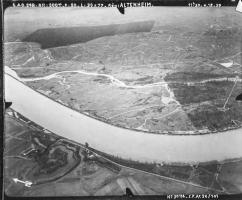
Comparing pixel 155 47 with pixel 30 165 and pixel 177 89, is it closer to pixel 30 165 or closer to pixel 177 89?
pixel 177 89

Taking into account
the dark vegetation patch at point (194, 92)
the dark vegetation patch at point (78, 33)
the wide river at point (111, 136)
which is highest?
the dark vegetation patch at point (78, 33)

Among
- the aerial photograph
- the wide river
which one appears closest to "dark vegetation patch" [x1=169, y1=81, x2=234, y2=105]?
the aerial photograph

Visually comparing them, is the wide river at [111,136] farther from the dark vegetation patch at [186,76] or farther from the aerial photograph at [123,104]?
the dark vegetation patch at [186,76]

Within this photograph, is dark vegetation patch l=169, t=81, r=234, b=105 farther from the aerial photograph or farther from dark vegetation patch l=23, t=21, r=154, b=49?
dark vegetation patch l=23, t=21, r=154, b=49

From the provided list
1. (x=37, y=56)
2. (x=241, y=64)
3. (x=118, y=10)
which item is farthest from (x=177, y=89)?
(x=37, y=56)

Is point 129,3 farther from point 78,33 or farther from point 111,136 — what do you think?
→ point 111,136

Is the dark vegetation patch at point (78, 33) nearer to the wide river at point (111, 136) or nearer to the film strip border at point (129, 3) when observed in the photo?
the film strip border at point (129, 3)

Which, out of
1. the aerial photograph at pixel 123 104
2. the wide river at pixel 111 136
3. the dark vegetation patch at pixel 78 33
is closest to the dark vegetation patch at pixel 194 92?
the aerial photograph at pixel 123 104

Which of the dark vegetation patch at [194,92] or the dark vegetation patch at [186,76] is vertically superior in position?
the dark vegetation patch at [186,76]

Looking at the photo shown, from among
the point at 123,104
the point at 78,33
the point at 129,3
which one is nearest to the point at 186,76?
the point at 123,104
